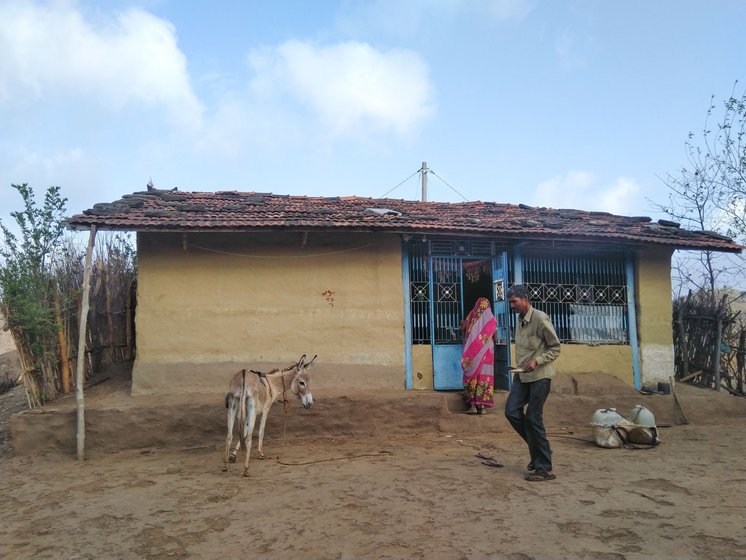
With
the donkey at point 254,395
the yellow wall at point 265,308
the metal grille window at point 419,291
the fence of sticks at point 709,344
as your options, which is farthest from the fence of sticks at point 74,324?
the fence of sticks at point 709,344

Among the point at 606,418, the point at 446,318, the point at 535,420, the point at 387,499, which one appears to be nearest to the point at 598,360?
the point at 606,418

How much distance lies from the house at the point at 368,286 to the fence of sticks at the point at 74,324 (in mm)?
1166

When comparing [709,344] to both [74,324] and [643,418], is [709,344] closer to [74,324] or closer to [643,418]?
[643,418]

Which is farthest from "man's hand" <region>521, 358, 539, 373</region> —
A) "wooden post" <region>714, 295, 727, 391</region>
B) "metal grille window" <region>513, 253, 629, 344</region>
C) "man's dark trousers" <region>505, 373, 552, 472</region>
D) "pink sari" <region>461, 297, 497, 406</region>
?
"wooden post" <region>714, 295, 727, 391</region>

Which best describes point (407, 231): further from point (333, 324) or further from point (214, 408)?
point (214, 408)

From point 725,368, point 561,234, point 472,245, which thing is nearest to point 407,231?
point 472,245

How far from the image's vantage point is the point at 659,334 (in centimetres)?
882

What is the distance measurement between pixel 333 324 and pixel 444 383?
2.03 m

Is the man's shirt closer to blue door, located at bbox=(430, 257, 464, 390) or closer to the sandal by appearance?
the sandal

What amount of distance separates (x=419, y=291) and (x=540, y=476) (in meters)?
3.75

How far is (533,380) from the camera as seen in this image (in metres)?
5.18

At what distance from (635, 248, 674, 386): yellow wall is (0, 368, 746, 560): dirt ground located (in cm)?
150

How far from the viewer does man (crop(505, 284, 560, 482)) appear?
5109 mm

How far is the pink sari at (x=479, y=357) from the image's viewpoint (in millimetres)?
7492
